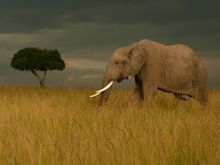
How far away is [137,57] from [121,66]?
468 millimetres

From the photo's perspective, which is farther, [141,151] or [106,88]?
[106,88]

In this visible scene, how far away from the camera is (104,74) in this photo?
11383mm

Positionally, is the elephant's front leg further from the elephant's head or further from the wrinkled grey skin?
the elephant's head

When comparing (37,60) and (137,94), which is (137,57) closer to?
(137,94)

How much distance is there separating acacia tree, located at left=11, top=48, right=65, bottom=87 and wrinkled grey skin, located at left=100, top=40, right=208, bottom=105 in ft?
103

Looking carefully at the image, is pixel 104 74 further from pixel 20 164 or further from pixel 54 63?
pixel 54 63

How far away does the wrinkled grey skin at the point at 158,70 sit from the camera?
11.3m

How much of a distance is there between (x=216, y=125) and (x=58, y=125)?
7.02 feet

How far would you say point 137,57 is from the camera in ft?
37.6

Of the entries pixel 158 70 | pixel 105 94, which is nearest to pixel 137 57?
pixel 158 70

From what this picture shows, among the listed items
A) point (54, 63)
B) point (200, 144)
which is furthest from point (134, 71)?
point (54, 63)

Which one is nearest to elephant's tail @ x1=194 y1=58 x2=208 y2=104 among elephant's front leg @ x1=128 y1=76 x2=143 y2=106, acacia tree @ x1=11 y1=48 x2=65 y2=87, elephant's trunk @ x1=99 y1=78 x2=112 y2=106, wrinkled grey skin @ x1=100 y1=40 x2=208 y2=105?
wrinkled grey skin @ x1=100 y1=40 x2=208 y2=105

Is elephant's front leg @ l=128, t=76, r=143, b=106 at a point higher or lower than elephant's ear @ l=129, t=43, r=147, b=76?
lower

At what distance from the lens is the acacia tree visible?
43.7 m
